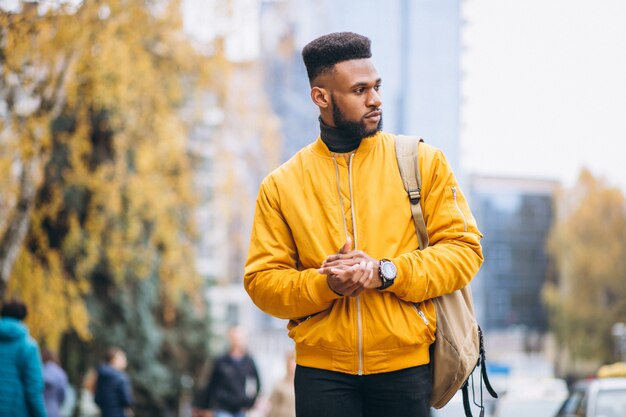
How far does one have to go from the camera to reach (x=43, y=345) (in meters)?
14.3

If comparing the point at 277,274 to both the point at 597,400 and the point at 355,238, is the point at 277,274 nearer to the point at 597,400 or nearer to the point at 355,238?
the point at 355,238

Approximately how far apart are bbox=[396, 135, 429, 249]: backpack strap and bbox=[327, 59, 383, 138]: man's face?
0.42ft

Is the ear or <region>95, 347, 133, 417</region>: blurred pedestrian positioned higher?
the ear

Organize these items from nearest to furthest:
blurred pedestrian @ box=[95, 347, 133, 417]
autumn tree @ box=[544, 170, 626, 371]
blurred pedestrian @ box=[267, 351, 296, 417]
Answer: blurred pedestrian @ box=[267, 351, 296, 417], blurred pedestrian @ box=[95, 347, 133, 417], autumn tree @ box=[544, 170, 626, 371]

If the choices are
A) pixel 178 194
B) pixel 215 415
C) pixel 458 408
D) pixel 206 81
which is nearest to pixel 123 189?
pixel 178 194

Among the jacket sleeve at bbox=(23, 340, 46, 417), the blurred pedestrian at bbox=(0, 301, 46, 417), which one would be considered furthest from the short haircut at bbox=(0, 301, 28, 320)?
the jacket sleeve at bbox=(23, 340, 46, 417)

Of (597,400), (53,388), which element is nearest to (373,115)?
(597,400)

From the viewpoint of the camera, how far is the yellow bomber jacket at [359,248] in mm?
2857

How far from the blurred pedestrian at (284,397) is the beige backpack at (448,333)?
18.5ft

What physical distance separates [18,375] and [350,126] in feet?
14.9

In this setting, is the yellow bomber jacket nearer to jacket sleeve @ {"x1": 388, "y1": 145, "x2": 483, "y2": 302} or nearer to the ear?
jacket sleeve @ {"x1": 388, "y1": 145, "x2": 483, "y2": 302}

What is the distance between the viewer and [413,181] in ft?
9.86

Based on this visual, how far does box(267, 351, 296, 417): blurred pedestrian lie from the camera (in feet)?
28.4

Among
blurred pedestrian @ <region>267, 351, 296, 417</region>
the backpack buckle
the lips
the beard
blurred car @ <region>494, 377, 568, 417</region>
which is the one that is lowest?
blurred car @ <region>494, 377, 568, 417</region>
